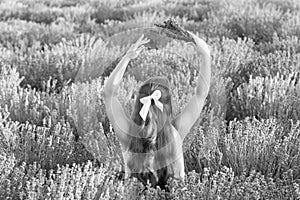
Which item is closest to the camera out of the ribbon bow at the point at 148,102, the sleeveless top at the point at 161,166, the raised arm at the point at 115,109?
the ribbon bow at the point at 148,102

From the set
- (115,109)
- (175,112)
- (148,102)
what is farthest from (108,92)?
(175,112)

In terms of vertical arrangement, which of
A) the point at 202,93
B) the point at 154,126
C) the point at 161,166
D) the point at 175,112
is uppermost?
the point at 202,93

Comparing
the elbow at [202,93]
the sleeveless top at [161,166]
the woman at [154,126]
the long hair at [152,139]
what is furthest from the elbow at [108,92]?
the elbow at [202,93]

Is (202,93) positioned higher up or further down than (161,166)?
higher up

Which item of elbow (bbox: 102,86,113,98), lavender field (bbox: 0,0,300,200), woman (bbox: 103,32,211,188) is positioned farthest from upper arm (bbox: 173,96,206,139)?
elbow (bbox: 102,86,113,98)

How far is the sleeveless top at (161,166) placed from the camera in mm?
2199

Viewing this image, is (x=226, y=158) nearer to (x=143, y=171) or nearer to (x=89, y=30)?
(x=143, y=171)

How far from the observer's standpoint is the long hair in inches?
82.5

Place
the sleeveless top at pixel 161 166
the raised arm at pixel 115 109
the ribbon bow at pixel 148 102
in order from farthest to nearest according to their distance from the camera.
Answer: the sleeveless top at pixel 161 166 < the raised arm at pixel 115 109 < the ribbon bow at pixel 148 102

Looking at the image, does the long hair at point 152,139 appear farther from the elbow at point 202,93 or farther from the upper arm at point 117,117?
the elbow at point 202,93

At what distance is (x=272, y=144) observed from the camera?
2523 millimetres

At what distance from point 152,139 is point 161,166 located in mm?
160

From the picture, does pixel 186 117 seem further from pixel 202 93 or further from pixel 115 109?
pixel 115 109

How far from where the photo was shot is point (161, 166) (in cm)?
223
